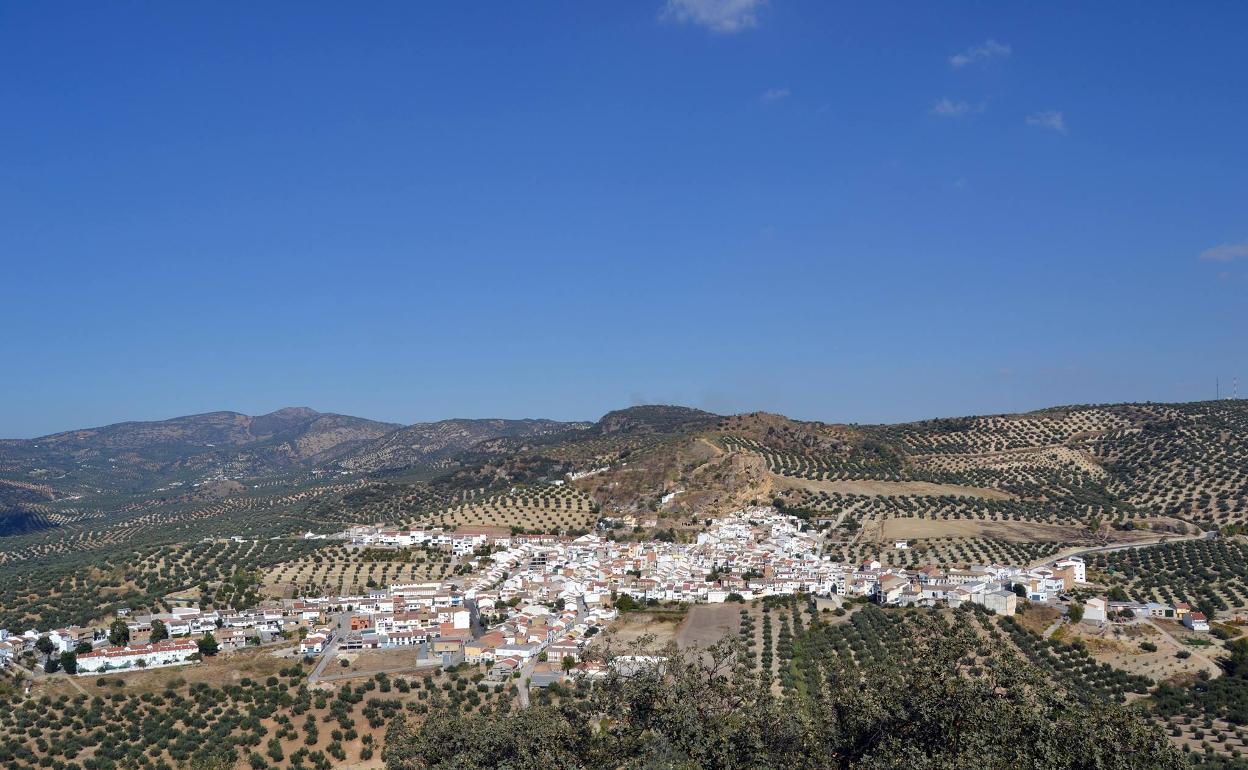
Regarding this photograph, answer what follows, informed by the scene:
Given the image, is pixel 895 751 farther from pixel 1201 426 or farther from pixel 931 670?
pixel 1201 426

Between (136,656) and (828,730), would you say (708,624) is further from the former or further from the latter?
(136,656)

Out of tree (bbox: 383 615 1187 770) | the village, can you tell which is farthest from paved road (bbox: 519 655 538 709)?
tree (bbox: 383 615 1187 770)

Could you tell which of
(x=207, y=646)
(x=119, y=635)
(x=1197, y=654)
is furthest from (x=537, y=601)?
(x=1197, y=654)

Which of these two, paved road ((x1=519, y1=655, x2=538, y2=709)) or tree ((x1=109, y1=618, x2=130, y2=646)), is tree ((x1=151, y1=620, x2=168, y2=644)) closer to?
tree ((x1=109, y1=618, x2=130, y2=646))

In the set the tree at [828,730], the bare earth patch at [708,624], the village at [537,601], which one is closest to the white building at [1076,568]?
the village at [537,601]

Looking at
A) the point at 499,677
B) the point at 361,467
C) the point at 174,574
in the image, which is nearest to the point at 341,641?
the point at 499,677
